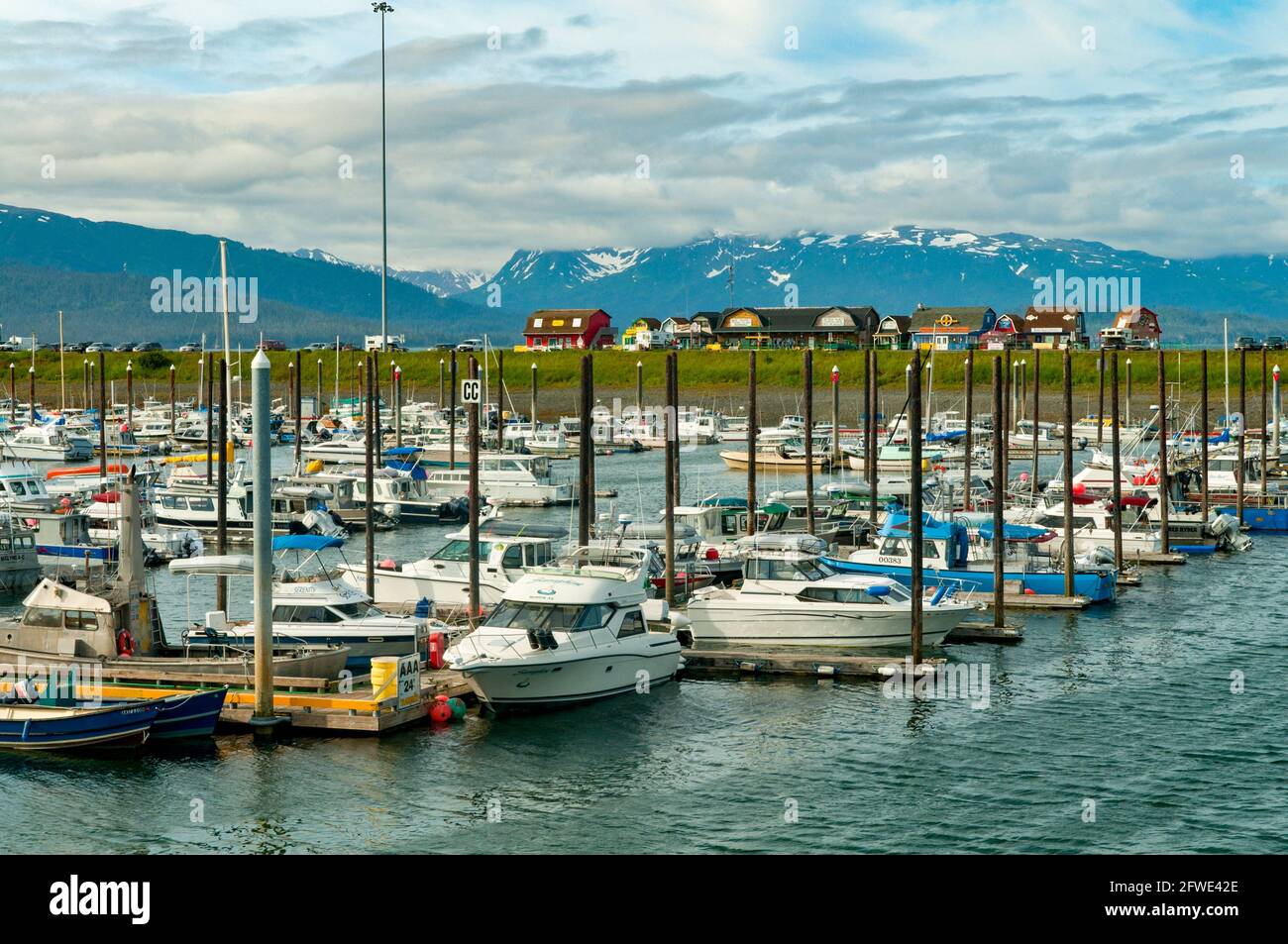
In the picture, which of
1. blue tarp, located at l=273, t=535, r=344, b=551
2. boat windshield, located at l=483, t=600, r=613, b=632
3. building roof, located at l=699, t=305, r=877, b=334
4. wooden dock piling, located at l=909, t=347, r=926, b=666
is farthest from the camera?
building roof, located at l=699, t=305, r=877, b=334

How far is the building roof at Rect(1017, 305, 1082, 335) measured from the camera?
165875mm

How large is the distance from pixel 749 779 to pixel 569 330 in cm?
15779

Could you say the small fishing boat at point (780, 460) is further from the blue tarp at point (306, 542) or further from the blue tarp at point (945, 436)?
the blue tarp at point (306, 542)

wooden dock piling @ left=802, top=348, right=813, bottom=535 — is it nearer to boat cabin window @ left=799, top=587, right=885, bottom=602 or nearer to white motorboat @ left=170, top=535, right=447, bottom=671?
boat cabin window @ left=799, top=587, right=885, bottom=602

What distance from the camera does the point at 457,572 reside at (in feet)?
138

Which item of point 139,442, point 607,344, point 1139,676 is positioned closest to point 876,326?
point 607,344

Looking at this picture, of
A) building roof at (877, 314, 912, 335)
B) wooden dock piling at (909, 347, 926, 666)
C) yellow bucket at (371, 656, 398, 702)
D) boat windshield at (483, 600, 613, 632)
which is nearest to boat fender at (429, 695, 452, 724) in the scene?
yellow bucket at (371, 656, 398, 702)

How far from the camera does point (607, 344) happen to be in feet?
614

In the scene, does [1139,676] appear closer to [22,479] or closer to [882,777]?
[882,777]

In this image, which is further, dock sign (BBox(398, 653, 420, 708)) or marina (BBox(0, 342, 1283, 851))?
dock sign (BBox(398, 653, 420, 708))

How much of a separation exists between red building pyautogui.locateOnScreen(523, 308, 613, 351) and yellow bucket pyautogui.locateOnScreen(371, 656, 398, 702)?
150774 millimetres

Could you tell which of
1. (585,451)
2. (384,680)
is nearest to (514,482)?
(585,451)

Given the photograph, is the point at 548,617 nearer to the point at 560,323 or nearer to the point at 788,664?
the point at 788,664

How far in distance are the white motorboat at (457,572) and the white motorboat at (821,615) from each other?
6194 millimetres
